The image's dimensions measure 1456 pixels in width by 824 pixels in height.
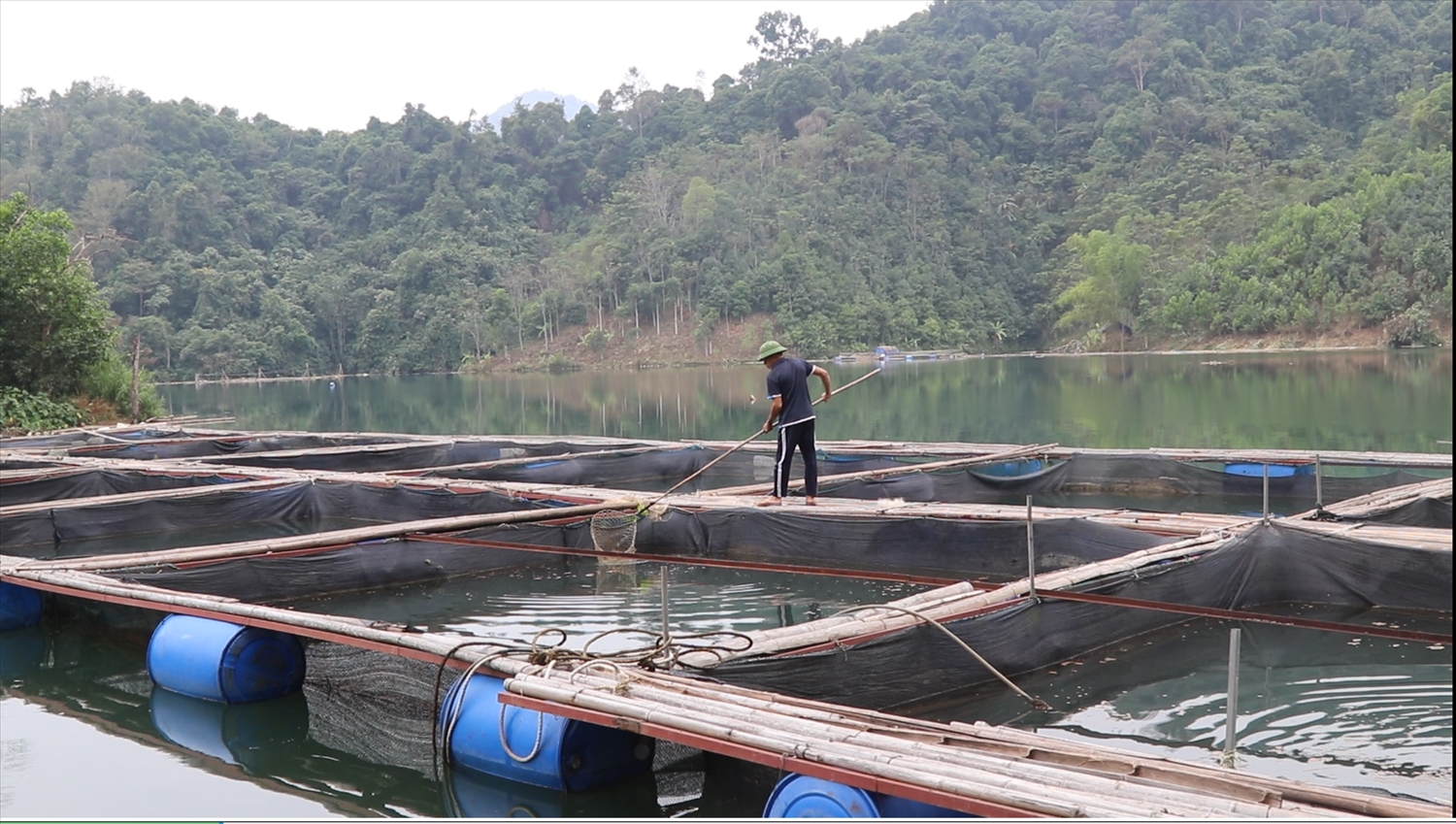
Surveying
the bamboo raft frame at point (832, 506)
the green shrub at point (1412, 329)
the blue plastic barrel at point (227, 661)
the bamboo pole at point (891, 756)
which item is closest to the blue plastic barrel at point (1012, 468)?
the bamboo raft frame at point (832, 506)

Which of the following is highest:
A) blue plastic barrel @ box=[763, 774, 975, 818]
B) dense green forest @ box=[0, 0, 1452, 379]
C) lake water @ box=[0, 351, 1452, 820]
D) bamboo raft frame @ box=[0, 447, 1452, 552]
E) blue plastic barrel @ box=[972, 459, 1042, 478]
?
dense green forest @ box=[0, 0, 1452, 379]

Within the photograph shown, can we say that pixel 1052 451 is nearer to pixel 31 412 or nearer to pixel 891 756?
pixel 891 756

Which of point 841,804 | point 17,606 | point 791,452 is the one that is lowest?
point 17,606

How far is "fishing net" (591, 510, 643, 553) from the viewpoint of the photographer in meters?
8.55

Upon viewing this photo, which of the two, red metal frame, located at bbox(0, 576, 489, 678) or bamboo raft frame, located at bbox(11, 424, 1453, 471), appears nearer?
red metal frame, located at bbox(0, 576, 489, 678)

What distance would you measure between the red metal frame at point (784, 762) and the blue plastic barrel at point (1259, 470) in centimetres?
905

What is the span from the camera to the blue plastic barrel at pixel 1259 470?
11.4 m

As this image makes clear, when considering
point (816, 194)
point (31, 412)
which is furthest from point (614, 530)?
point (816, 194)

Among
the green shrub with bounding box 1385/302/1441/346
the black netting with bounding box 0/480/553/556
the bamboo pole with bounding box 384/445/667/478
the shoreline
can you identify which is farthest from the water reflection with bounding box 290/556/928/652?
the shoreline

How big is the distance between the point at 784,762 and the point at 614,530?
5098 millimetres

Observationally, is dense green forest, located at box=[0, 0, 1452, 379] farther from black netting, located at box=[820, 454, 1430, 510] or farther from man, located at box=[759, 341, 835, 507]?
man, located at box=[759, 341, 835, 507]

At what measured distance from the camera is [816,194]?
73938mm

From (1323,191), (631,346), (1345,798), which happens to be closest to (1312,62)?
(1323,191)

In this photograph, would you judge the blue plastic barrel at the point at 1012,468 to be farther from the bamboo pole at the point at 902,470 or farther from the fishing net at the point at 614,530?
the fishing net at the point at 614,530
